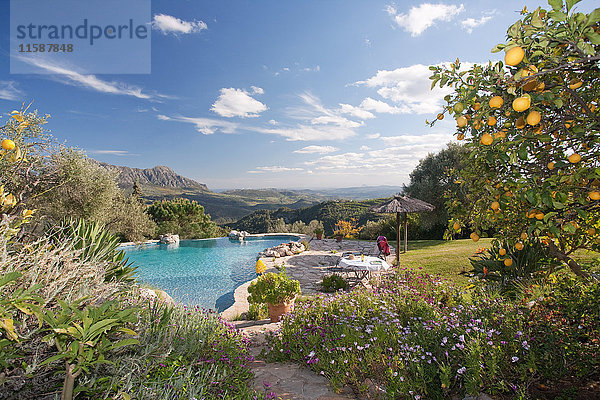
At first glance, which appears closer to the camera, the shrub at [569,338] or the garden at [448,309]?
the garden at [448,309]

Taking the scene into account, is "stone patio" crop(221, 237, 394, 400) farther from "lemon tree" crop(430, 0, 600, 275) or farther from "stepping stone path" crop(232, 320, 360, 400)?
"lemon tree" crop(430, 0, 600, 275)

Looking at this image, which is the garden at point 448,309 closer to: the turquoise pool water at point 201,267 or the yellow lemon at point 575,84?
the yellow lemon at point 575,84

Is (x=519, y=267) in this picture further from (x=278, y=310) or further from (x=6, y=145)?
(x=6, y=145)

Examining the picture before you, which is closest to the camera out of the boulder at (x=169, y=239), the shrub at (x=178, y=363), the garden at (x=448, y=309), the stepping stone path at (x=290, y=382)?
the garden at (x=448, y=309)

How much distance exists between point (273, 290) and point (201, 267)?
933 cm

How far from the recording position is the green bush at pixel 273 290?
516cm

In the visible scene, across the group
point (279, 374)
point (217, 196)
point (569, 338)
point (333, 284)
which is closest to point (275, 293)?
point (279, 374)

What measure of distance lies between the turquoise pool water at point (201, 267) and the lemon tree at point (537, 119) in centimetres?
627

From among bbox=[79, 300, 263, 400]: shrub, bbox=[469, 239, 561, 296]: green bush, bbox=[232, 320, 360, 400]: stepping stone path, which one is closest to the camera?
bbox=[79, 300, 263, 400]: shrub

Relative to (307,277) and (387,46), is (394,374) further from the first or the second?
(387,46)

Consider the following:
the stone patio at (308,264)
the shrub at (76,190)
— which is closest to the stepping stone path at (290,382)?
the stone patio at (308,264)

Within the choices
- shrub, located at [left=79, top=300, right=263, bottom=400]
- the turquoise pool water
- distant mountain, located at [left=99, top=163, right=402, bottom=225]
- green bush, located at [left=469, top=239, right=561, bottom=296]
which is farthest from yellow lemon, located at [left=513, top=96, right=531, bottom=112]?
distant mountain, located at [left=99, top=163, right=402, bottom=225]

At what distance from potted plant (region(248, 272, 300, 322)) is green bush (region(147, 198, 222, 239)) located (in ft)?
62.3

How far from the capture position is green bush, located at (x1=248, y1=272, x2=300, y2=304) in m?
5.16
